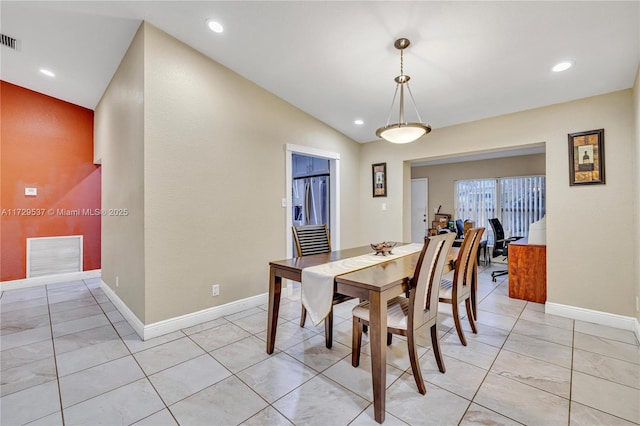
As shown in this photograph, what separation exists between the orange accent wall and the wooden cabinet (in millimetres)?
6514

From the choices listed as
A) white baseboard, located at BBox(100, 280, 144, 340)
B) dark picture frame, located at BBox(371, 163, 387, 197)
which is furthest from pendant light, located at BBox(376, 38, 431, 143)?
white baseboard, located at BBox(100, 280, 144, 340)

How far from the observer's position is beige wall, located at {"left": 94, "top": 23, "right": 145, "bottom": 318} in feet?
8.63

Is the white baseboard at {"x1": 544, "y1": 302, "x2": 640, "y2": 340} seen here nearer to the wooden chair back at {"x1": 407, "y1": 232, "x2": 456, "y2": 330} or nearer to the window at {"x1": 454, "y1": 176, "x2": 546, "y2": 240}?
the wooden chair back at {"x1": 407, "y1": 232, "x2": 456, "y2": 330}

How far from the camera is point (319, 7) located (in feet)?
7.09

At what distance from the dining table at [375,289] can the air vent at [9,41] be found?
12.0 ft

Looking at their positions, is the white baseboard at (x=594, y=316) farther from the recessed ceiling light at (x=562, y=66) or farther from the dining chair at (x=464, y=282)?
the recessed ceiling light at (x=562, y=66)

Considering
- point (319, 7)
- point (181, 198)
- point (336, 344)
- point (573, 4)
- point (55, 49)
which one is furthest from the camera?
point (55, 49)

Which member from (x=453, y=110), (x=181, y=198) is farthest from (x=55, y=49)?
(x=453, y=110)

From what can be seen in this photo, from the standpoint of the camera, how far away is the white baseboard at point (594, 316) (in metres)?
2.67

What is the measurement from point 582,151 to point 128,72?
4828mm

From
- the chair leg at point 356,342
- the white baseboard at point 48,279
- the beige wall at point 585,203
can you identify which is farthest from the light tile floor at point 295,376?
the white baseboard at point 48,279

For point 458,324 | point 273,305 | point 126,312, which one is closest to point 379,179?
point 458,324

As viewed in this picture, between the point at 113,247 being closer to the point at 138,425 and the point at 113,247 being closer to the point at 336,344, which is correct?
the point at 138,425

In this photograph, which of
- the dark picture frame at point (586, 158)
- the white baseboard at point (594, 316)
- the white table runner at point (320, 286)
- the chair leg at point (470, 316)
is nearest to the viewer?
the white table runner at point (320, 286)
